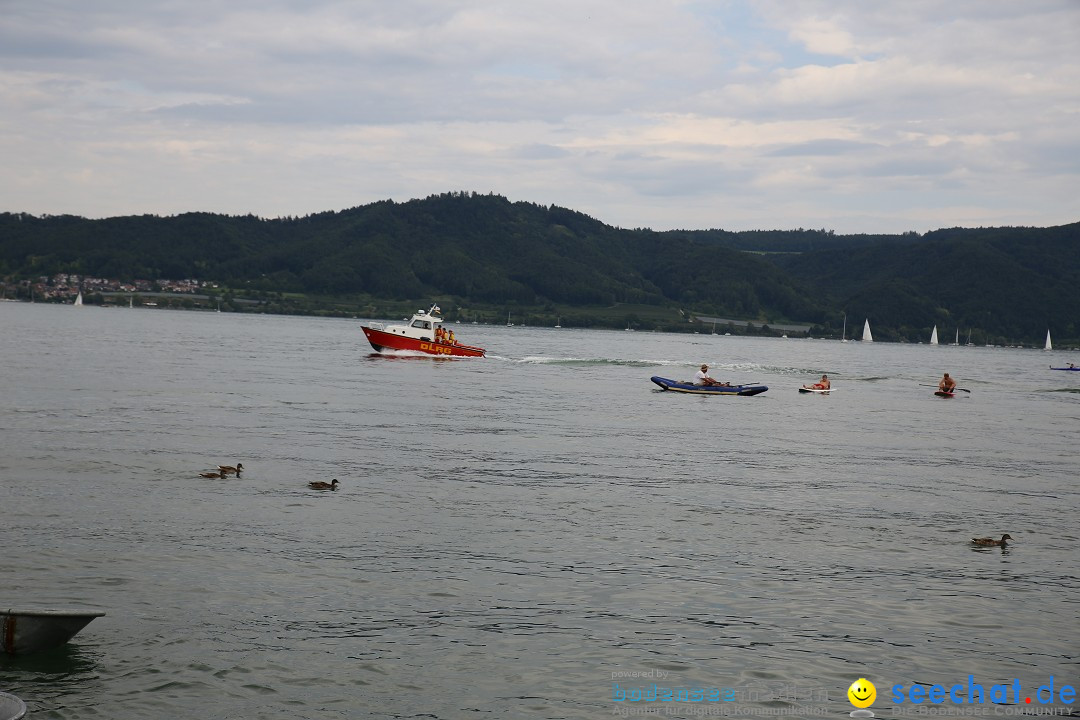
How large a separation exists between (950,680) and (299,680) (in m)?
8.29

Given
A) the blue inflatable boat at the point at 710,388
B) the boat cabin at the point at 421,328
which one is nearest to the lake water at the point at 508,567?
the blue inflatable boat at the point at 710,388

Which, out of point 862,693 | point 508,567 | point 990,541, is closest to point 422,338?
point 990,541

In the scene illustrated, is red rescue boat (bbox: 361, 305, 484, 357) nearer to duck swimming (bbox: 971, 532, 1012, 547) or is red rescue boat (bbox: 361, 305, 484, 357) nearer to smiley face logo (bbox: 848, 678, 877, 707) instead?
duck swimming (bbox: 971, 532, 1012, 547)

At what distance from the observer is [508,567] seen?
17234 mm

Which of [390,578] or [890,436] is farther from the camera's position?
[890,436]

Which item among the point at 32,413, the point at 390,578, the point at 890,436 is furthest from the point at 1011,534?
the point at 32,413

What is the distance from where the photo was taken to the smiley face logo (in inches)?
472

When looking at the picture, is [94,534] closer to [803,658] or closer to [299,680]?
[299,680]

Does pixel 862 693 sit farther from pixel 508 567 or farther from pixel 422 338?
pixel 422 338

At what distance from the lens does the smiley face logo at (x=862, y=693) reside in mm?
12000

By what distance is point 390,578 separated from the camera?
16.2m

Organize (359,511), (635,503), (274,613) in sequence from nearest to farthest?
(274,613) → (359,511) → (635,503)

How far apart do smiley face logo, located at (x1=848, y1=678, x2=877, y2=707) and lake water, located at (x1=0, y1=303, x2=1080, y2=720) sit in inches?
4.3

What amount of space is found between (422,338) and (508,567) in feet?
234
